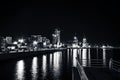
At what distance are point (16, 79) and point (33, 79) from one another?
2313 mm

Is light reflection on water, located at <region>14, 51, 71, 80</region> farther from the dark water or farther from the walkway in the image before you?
the walkway

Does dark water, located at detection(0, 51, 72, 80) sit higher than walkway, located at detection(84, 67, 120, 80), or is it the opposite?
walkway, located at detection(84, 67, 120, 80)

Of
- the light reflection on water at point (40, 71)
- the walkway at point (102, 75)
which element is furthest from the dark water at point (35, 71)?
the walkway at point (102, 75)

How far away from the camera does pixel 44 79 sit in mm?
30859

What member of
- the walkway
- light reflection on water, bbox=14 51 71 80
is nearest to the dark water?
light reflection on water, bbox=14 51 71 80

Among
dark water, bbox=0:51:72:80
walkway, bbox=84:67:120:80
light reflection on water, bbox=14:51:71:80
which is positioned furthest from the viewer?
light reflection on water, bbox=14:51:71:80

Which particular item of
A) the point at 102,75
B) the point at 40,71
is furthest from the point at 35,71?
the point at 102,75

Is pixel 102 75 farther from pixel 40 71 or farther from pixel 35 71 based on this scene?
pixel 35 71

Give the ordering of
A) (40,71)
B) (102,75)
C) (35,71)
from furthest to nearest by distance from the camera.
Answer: (40,71) → (35,71) → (102,75)

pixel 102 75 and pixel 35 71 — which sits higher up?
pixel 102 75

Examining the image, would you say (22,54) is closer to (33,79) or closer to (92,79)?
(33,79)

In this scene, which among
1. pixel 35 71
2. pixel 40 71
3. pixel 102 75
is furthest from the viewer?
pixel 40 71

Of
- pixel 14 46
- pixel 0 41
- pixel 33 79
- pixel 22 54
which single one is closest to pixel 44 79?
pixel 33 79

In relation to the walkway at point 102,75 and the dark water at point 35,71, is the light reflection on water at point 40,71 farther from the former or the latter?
the walkway at point 102,75
